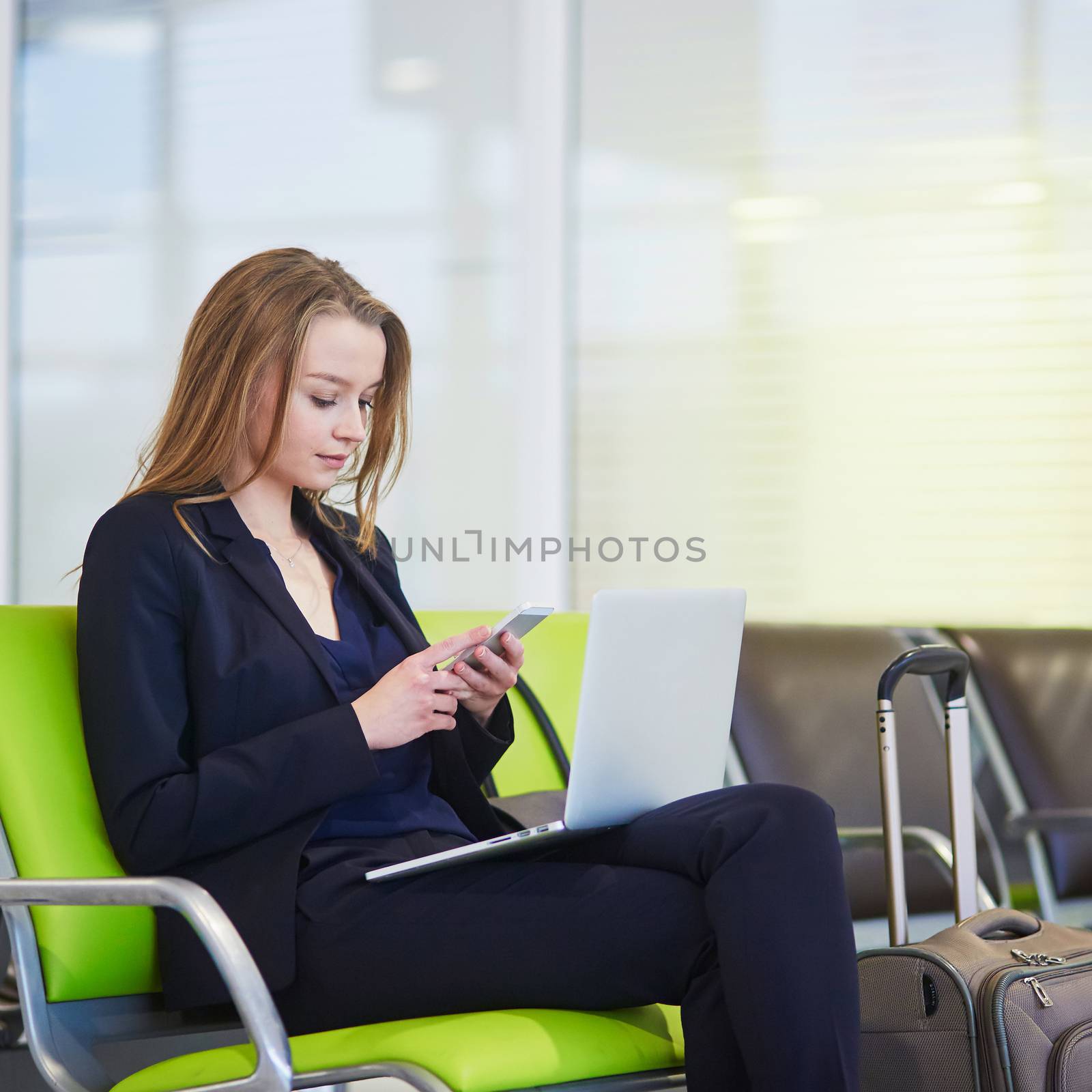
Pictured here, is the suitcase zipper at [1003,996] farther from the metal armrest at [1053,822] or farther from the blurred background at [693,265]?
the blurred background at [693,265]

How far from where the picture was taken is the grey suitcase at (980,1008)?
1525mm

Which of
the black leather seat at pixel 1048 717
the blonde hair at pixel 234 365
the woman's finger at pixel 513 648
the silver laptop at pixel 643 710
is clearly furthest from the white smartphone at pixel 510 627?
the black leather seat at pixel 1048 717

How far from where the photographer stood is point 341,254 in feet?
11.2

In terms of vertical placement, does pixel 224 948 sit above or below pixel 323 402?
below

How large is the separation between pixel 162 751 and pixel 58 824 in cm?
15

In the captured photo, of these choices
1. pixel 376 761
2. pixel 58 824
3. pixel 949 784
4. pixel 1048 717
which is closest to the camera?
pixel 58 824

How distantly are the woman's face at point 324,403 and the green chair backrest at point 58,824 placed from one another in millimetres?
351

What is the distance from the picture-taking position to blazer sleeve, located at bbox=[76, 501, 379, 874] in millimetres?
1423

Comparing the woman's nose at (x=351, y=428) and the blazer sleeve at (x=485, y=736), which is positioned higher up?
the woman's nose at (x=351, y=428)

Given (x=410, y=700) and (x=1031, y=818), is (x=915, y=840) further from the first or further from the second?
(x=410, y=700)

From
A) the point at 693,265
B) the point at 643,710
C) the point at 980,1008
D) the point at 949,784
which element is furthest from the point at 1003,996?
the point at 693,265

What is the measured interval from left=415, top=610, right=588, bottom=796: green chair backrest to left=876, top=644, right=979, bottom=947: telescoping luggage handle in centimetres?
51

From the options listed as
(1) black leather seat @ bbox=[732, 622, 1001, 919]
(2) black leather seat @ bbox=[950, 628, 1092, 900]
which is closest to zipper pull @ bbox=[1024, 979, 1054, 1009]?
(1) black leather seat @ bbox=[732, 622, 1001, 919]

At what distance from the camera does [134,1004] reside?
1.52m
